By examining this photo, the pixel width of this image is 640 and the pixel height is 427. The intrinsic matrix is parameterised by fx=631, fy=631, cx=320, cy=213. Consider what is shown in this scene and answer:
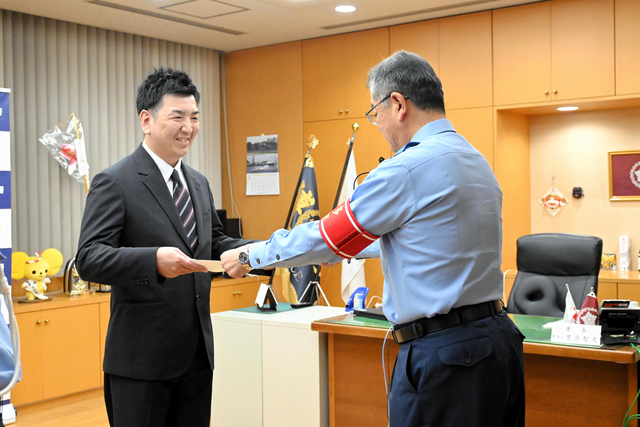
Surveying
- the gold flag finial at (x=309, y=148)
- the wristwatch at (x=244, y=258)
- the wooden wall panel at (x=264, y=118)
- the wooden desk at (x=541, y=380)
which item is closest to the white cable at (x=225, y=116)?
the wooden wall panel at (x=264, y=118)

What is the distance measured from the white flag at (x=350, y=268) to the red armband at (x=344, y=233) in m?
3.38

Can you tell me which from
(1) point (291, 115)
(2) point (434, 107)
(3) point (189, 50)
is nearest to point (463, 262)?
(2) point (434, 107)

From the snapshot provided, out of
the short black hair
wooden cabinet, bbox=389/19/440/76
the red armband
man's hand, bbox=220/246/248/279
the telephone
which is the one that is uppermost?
wooden cabinet, bbox=389/19/440/76

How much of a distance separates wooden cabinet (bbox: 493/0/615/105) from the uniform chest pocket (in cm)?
339

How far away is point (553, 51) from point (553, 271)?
5.79 feet

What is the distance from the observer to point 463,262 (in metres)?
1.57

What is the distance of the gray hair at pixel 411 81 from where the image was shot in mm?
1684

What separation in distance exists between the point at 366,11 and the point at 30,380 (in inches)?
140

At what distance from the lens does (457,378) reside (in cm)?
158

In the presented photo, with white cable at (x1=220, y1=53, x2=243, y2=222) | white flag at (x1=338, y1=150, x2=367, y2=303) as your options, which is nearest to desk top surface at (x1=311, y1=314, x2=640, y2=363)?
white flag at (x1=338, y1=150, x2=367, y2=303)

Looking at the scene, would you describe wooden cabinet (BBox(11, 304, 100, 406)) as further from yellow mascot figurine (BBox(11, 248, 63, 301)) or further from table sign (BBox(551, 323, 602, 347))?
table sign (BBox(551, 323, 602, 347))

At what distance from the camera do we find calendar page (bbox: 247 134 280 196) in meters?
5.95

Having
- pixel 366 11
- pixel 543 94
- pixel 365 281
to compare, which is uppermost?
pixel 366 11

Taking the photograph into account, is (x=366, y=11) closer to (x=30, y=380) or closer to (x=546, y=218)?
(x=546, y=218)
